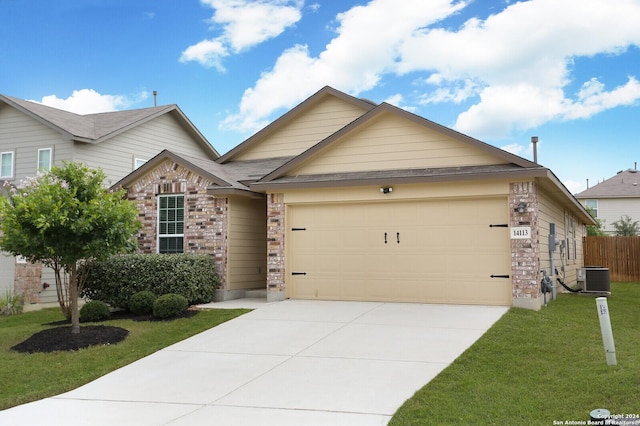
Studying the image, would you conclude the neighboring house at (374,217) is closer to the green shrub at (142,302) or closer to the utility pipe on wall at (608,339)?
the green shrub at (142,302)

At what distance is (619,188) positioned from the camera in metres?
37.5

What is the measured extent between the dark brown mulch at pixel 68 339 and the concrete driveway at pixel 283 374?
142cm

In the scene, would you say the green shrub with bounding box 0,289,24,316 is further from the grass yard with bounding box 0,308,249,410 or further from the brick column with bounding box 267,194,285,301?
the brick column with bounding box 267,194,285,301

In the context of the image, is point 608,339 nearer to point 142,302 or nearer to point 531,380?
point 531,380

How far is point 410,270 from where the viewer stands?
40.9ft

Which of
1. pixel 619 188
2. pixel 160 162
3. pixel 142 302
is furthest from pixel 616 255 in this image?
pixel 142 302

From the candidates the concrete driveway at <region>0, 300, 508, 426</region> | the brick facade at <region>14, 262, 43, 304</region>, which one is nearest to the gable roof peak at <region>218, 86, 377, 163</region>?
the brick facade at <region>14, 262, 43, 304</region>

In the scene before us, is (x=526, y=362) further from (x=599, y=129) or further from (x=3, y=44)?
(x=599, y=129)

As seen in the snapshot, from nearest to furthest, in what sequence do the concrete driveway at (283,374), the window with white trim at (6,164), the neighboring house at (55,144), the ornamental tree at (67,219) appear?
the concrete driveway at (283,374) < the ornamental tree at (67,219) < the neighboring house at (55,144) < the window with white trim at (6,164)

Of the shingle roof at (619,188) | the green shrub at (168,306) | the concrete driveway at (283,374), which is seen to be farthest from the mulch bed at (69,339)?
the shingle roof at (619,188)

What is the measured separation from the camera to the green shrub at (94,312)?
39.3 feet

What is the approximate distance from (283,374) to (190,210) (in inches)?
318

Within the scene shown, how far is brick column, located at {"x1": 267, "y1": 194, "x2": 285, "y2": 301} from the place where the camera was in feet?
44.2

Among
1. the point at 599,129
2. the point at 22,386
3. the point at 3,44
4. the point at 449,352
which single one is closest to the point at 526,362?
the point at 449,352
